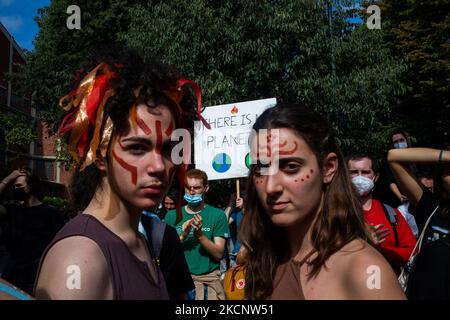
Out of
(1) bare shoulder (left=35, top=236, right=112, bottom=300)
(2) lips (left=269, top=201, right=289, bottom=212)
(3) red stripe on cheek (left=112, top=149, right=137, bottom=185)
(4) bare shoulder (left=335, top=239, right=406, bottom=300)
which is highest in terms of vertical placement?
(3) red stripe on cheek (left=112, top=149, right=137, bottom=185)

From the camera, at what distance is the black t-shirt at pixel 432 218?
109 inches

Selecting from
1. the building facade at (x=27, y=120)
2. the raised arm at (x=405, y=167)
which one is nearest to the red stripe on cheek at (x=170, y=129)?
the raised arm at (x=405, y=167)

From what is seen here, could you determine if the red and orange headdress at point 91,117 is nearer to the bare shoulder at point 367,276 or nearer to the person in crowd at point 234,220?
the bare shoulder at point 367,276

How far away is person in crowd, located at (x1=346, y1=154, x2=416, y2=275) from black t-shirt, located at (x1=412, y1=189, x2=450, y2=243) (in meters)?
0.56

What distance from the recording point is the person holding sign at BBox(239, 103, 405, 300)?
1918 millimetres

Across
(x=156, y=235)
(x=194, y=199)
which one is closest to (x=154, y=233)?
(x=156, y=235)

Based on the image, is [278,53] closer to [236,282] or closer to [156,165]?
[236,282]

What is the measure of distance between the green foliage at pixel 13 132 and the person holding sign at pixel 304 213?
25976 millimetres

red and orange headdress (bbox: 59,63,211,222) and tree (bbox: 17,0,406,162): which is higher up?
tree (bbox: 17,0,406,162)

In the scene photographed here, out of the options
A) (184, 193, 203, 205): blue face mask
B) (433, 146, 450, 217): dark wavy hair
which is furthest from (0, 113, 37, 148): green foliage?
(433, 146, 450, 217): dark wavy hair

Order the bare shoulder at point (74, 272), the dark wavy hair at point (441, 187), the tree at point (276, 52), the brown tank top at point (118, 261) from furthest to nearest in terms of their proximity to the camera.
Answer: the tree at point (276, 52) → the dark wavy hair at point (441, 187) → the brown tank top at point (118, 261) → the bare shoulder at point (74, 272)

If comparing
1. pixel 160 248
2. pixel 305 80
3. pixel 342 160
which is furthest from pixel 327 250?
pixel 305 80

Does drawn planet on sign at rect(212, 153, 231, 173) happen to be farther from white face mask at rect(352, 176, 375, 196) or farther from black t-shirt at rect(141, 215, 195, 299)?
black t-shirt at rect(141, 215, 195, 299)

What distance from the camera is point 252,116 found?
22.3 ft
